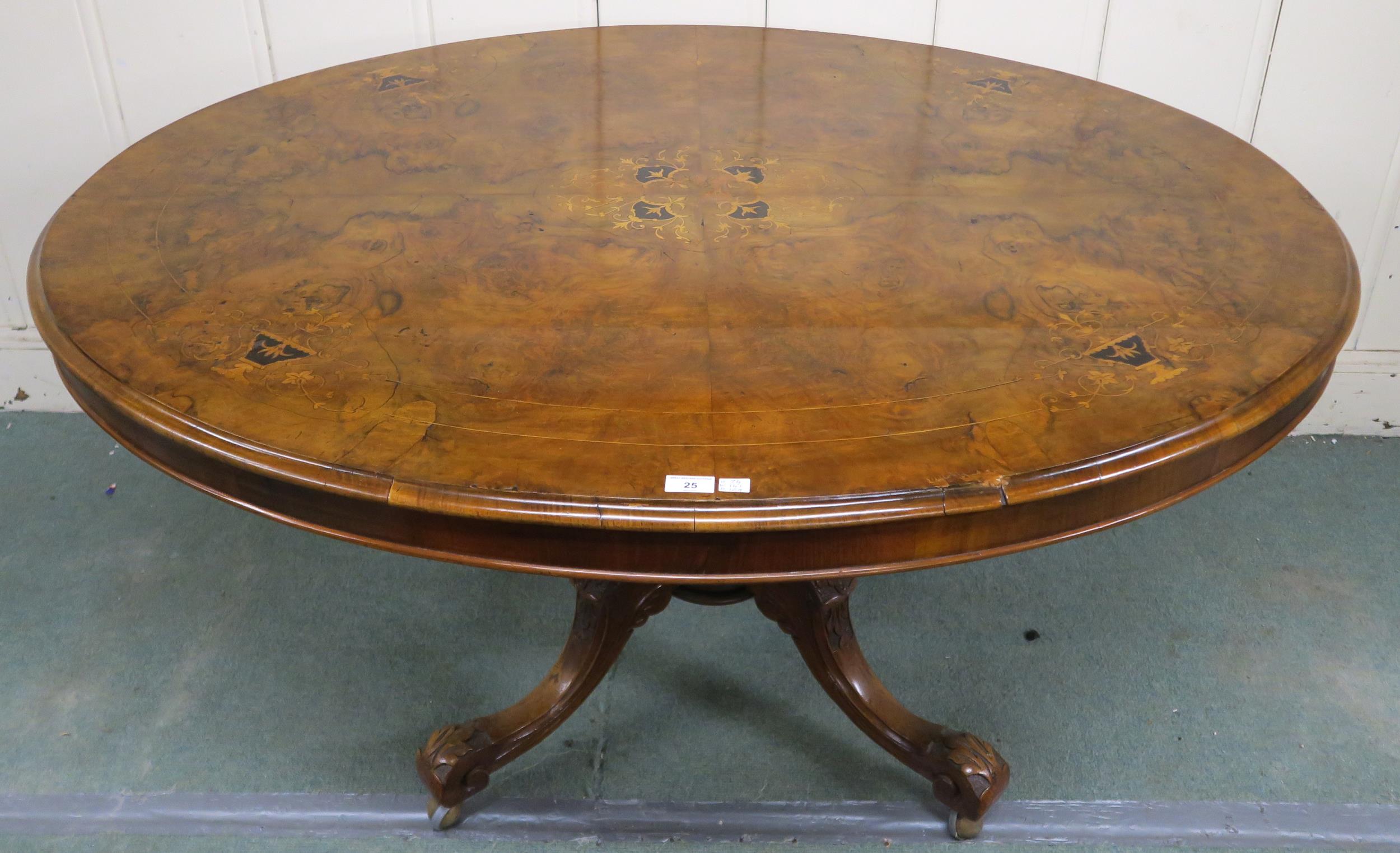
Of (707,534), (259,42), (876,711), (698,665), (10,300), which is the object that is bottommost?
(698,665)

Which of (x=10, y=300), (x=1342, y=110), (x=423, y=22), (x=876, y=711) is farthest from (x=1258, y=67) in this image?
(x=10, y=300)

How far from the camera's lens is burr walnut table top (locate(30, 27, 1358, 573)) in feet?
3.10

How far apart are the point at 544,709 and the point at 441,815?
20cm

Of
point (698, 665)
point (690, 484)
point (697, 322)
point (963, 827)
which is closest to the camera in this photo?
point (690, 484)

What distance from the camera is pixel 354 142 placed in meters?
1.54

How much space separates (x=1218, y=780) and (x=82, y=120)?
2.30 m

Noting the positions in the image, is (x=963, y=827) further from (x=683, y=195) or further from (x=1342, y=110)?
(x=1342, y=110)

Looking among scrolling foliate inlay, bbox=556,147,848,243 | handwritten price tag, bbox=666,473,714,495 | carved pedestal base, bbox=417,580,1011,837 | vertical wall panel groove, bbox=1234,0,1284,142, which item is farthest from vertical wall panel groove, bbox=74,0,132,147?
vertical wall panel groove, bbox=1234,0,1284,142

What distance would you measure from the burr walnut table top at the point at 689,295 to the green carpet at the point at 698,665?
768mm

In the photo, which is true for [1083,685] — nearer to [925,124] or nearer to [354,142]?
[925,124]

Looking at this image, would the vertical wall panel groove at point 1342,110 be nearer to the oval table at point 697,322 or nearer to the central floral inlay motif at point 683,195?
the oval table at point 697,322

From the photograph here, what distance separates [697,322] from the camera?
1146 millimetres

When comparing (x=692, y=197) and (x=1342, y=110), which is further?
(x=1342, y=110)

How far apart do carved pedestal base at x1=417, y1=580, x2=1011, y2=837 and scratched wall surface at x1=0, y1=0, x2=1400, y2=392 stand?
1.16 m
